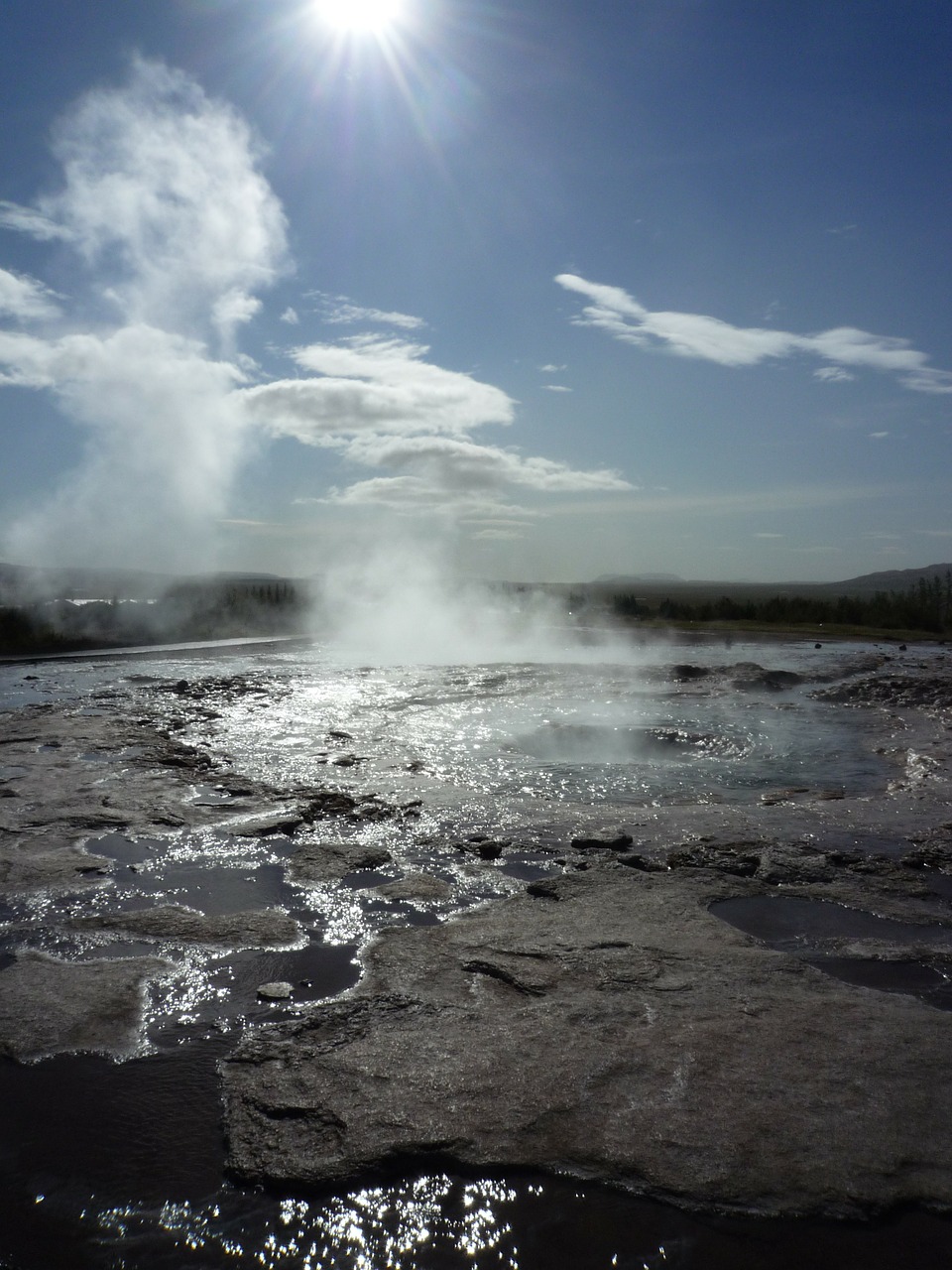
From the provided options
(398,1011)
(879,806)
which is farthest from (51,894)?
(879,806)

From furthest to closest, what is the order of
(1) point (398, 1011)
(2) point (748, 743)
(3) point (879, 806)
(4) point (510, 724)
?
1. (4) point (510, 724)
2. (2) point (748, 743)
3. (3) point (879, 806)
4. (1) point (398, 1011)

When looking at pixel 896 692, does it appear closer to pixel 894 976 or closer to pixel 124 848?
pixel 894 976

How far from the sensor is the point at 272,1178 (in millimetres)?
2486

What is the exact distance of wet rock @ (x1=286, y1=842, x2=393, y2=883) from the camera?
5.12 m

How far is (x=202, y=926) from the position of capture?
4320 mm

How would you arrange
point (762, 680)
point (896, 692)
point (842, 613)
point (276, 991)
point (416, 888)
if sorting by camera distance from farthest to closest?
point (842, 613), point (762, 680), point (896, 692), point (416, 888), point (276, 991)

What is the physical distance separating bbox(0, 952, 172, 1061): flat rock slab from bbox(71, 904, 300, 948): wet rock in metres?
0.31

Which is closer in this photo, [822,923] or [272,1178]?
[272,1178]

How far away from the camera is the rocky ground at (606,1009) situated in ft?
8.41

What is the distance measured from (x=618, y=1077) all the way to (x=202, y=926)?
237 centimetres

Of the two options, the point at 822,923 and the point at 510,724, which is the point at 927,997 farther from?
the point at 510,724

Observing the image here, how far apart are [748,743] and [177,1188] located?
7950 mm

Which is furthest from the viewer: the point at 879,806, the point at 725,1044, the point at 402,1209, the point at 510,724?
the point at 510,724

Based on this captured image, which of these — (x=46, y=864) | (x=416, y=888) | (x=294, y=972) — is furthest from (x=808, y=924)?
(x=46, y=864)
